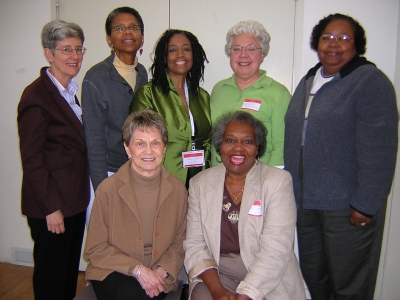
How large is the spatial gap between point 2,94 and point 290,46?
278 cm

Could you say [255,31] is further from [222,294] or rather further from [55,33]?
[222,294]

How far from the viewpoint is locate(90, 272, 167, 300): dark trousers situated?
169 centimetres

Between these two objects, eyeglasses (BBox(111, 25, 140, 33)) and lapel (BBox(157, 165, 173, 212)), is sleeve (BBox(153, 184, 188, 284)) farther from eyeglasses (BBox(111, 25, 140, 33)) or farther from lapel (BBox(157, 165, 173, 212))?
eyeglasses (BBox(111, 25, 140, 33))

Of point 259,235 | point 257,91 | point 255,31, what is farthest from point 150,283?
point 255,31

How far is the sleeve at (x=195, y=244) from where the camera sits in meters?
1.81

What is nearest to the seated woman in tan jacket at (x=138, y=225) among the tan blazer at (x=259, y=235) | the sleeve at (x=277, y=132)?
the tan blazer at (x=259, y=235)

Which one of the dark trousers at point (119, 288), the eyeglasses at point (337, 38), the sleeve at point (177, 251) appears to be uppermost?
the eyeglasses at point (337, 38)

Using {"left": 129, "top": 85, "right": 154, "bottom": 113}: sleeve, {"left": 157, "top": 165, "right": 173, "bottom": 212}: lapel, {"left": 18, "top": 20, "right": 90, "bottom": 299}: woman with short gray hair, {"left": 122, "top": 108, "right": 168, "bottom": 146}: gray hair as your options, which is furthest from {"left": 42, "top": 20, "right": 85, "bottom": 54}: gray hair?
{"left": 157, "top": 165, "right": 173, "bottom": 212}: lapel

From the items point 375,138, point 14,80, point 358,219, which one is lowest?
point 358,219

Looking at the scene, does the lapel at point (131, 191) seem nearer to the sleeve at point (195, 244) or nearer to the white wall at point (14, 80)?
the sleeve at point (195, 244)

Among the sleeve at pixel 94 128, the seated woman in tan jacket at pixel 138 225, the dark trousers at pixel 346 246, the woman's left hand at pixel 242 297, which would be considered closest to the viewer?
the woman's left hand at pixel 242 297

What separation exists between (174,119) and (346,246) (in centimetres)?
131

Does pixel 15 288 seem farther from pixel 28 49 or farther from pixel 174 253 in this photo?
pixel 28 49

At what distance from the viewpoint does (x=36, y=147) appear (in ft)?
6.15
